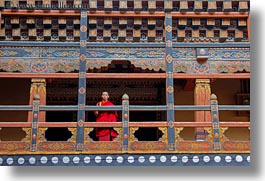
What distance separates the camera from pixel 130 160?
8.65 m

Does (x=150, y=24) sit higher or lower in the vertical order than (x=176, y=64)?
higher

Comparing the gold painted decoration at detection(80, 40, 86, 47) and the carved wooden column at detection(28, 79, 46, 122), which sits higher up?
the gold painted decoration at detection(80, 40, 86, 47)

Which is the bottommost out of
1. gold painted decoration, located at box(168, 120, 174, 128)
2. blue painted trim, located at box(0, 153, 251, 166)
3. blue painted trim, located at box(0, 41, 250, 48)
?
blue painted trim, located at box(0, 153, 251, 166)

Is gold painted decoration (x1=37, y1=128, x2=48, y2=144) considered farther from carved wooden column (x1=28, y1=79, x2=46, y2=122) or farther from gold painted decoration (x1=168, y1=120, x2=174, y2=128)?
gold painted decoration (x1=168, y1=120, x2=174, y2=128)

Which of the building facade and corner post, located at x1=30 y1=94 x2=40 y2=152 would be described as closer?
corner post, located at x1=30 y1=94 x2=40 y2=152

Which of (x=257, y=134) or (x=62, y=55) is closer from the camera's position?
(x=257, y=134)

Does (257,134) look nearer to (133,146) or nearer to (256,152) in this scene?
(256,152)

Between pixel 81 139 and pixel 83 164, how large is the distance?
40cm

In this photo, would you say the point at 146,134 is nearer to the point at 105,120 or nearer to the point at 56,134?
the point at 56,134

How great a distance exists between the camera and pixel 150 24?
9.48m

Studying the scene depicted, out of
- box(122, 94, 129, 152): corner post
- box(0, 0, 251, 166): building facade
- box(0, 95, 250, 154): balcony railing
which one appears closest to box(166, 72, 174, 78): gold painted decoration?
box(0, 0, 251, 166): building facade

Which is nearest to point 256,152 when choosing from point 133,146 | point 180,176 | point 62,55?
point 180,176

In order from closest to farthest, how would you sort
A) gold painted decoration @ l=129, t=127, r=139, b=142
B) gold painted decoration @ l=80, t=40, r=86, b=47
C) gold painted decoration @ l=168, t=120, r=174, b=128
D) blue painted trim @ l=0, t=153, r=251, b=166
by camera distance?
blue painted trim @ l=0, t=153, r=251, b=166
gold painted decoration @ l=129, t=127, r=139, b=142
gold painted decoration @ l=168, t=120, r=174, b=128
gold painted decoration @ l=80, t=40, r=86, b=47

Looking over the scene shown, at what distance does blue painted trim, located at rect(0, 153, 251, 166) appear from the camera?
28.1ft
